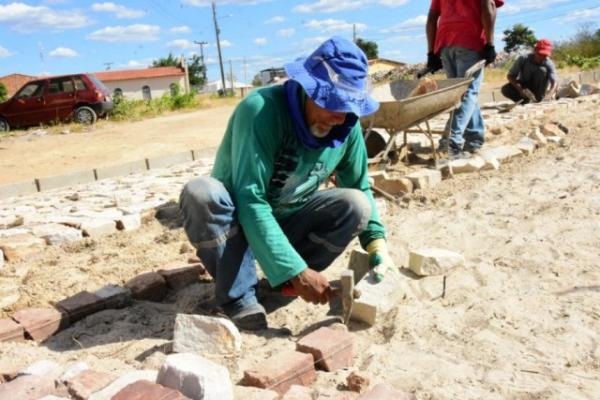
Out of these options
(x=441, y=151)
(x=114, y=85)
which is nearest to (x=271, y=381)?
(x=441, y=151)

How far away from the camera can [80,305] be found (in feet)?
9.06

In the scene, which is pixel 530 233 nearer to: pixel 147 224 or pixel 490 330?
pixel 490 330

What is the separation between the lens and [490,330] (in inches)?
93.7

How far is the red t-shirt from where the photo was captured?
217 inches

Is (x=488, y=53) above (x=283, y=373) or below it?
above

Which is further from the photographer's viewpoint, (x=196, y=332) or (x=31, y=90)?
(x=31, y=90)

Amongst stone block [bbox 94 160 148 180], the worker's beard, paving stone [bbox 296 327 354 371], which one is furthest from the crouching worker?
stone block [bbox 94 160 148 180]

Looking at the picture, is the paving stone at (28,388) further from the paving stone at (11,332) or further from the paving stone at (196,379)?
the paving stone at (11,332)

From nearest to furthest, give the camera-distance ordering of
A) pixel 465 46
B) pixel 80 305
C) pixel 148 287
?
pixel 80 305 → pixel 148 287 → pixel 465 46

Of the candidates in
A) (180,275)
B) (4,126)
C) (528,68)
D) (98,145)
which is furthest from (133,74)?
(180,275)

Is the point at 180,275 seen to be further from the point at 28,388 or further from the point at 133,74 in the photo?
the point at 133,74

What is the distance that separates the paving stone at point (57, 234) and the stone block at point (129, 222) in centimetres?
30

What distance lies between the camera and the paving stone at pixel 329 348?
212 cm

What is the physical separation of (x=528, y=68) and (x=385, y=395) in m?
8.96
